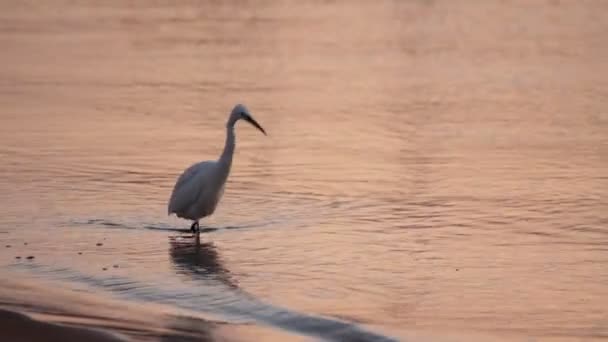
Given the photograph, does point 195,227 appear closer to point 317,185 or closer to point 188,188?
point 188,188

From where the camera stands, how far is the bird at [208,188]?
13242 mm

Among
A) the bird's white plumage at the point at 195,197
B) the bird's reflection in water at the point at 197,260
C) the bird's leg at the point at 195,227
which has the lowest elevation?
the bird's reflection in water at the point at 197,260

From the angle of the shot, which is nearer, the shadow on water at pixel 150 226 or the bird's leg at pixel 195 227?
the shadow on water at pixel 150 226

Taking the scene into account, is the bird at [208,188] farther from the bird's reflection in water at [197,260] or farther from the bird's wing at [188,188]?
the bird's reflection in water at [197,260]

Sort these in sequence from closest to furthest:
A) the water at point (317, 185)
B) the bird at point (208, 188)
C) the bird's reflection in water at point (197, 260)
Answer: the water at point (317, 185) → the bird's reflection in water at point (197, 260) → the bird at point (208, 188)

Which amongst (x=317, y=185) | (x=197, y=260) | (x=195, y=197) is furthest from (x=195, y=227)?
(x=317, y=185)

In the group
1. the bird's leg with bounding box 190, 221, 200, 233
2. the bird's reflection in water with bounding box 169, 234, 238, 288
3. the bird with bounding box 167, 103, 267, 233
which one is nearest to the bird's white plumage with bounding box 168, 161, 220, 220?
the bird with bounding box 167, 103, 267, 233

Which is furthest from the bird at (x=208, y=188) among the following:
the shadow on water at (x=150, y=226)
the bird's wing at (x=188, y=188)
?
the shadow on water at (x=150, y=226)

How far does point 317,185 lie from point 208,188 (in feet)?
6.84

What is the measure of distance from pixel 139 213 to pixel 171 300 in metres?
3.54

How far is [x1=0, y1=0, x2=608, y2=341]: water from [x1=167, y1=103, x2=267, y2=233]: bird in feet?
0.86

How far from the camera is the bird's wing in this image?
13266mm

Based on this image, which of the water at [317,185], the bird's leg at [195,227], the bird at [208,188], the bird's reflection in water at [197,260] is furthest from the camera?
the bird's leg at [195,227]

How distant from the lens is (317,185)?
15055 millimetres
